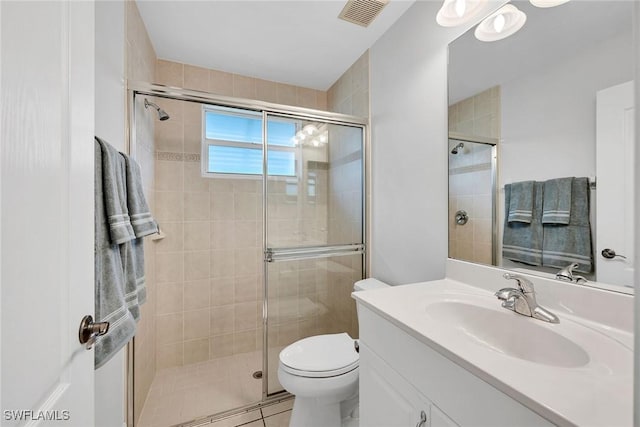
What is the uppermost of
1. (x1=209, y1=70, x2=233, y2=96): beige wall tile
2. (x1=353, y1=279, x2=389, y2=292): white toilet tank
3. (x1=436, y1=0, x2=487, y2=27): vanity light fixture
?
(x1=209, y1=70, x2=233, y2=96): beige wall tile

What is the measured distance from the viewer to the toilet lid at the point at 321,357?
50.4 inches

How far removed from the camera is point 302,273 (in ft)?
6.02

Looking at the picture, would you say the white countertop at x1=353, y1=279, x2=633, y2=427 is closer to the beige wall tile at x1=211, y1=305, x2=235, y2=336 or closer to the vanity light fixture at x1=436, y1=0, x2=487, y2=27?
the vanity light fixture at x1=436, y1=0, x2=487, y2=27

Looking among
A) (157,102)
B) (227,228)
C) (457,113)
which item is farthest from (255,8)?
(227,228)

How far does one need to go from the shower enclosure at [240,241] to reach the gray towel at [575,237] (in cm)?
117

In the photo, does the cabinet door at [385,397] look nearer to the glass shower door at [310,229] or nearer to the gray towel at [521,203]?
the gray towel at [521,203]

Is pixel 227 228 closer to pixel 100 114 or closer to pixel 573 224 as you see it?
pixel 100 114

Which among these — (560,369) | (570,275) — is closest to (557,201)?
(570,275)

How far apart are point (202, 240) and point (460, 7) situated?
2185mm

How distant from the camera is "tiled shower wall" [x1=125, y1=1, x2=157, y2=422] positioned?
1.43m

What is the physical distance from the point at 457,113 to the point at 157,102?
178 cm

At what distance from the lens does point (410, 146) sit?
151cm

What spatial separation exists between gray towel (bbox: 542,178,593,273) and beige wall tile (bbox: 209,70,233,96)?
7.58 feet

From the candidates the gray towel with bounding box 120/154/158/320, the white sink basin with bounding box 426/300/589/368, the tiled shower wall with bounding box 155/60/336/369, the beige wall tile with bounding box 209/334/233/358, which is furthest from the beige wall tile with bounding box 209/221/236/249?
the white sink basin with bounding box 426/300/589/368
